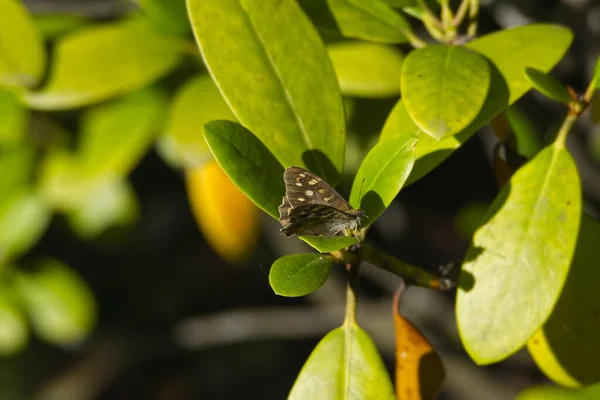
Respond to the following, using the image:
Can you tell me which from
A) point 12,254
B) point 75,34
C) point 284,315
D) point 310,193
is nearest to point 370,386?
point 310,193

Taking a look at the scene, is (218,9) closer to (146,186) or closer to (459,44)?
(459,44)

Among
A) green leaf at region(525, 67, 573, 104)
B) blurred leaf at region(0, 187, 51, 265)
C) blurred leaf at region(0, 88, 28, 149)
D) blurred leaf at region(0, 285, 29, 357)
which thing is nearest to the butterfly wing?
green leaf at region(525, 67, 573, 104)

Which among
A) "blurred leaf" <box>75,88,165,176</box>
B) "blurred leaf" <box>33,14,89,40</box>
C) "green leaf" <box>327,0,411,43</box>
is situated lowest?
Result: "blurred leaf" <box>75,88,165,176</box>

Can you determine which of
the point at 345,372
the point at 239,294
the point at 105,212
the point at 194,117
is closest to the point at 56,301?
the point at 105,212

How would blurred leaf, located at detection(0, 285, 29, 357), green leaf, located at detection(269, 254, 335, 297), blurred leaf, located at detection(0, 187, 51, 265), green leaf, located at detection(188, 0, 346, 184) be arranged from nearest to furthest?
green leaf, located at detection(269, 254, 335, 297) < green leaf, located at detection(188, 0, 346, 184) < blurred leaf, located at detection(0, 187, 51, 265) < blurred leaf, located at detection(0, 285, 29, 357)

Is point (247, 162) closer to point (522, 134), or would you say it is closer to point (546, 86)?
point (546, 86)

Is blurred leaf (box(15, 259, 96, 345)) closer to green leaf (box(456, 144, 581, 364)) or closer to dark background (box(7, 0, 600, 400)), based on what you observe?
dark background (box(7, 0, 600, 400))

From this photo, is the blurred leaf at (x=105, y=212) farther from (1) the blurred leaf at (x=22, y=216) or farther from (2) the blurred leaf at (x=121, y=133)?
(2) the blurred leaf at (x=121, y=133)
